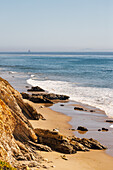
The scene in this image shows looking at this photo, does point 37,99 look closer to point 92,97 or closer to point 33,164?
point 92,97

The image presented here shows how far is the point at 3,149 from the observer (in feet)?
32.0

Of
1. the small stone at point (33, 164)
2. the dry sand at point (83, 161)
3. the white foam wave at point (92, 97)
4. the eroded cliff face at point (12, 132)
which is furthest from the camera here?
the white foam wave at point (92, 97)

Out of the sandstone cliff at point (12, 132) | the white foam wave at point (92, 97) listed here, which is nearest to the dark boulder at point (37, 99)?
the white foam wave at point (92, 97)

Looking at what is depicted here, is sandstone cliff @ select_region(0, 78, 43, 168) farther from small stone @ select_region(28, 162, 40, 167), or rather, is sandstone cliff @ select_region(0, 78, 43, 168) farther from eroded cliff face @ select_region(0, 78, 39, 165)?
small stone @ select_region(28, 162, 40, 167)

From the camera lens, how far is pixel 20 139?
11.8 m

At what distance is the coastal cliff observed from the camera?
403 inches

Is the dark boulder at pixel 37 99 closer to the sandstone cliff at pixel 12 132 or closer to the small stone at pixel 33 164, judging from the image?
the sandstone cliff at pixel 12 132

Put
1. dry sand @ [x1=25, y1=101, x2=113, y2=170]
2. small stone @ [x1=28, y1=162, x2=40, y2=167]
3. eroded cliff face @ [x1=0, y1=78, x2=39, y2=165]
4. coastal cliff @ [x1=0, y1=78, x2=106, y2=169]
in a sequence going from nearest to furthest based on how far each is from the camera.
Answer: eroded cliff face @ [x1=0, y1=78, x2=39, y2=165], coastal cliff @ [x1=0, y1=78, x2=106, y2=169], small stone @ [x1=28, y1=162, x2=40, y2=167], dry sand @ [x1=25, y1=101, x2=113, y2=170]

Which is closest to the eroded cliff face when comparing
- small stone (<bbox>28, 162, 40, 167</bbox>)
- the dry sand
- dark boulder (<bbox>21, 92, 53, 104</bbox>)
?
small stone (<bbox>28, 162, 40, 167</bbox>)

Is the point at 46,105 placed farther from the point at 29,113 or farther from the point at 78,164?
the point at 78,164

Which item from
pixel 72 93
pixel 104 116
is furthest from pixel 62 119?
pixel 72 93

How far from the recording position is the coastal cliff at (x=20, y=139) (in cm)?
1023

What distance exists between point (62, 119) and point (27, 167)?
12.0m

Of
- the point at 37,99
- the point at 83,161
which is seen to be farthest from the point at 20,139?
the point at 37,99
